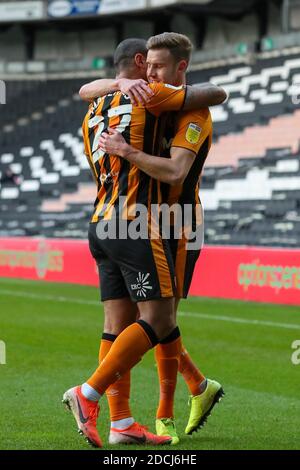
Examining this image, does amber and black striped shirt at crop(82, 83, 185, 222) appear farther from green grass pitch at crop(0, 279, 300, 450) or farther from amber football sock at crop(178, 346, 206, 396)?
green grass pitch at crop(0, 279, 300, 450)

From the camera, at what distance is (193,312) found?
13836mm

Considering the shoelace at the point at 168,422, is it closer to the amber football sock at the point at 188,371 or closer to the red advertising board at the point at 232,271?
the amber football sock at the point at 188,371

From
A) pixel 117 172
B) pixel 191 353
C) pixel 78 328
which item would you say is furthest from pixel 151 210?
pixel 78 328

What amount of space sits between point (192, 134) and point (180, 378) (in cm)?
332

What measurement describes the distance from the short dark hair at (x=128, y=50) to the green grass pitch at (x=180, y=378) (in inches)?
80.2

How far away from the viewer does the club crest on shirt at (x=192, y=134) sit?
206 inches

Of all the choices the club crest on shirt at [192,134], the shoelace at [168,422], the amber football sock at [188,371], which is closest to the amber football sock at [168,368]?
the shoelace at [168,422]

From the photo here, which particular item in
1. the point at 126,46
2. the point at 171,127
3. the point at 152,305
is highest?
the point at 126,46

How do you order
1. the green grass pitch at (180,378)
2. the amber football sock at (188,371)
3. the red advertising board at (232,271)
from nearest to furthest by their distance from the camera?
1. the green grass pitch at (180,378)
2. the amber football sock at (188,371)
3. the red advertising board at (232,271)

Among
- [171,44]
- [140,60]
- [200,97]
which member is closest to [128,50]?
[140,60]

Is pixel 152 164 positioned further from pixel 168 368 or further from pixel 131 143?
pixel 168 368

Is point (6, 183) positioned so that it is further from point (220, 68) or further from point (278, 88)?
point (278, 88)

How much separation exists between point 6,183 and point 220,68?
821 cm

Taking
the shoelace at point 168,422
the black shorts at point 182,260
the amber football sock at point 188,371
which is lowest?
the shoelace at point 168,422
